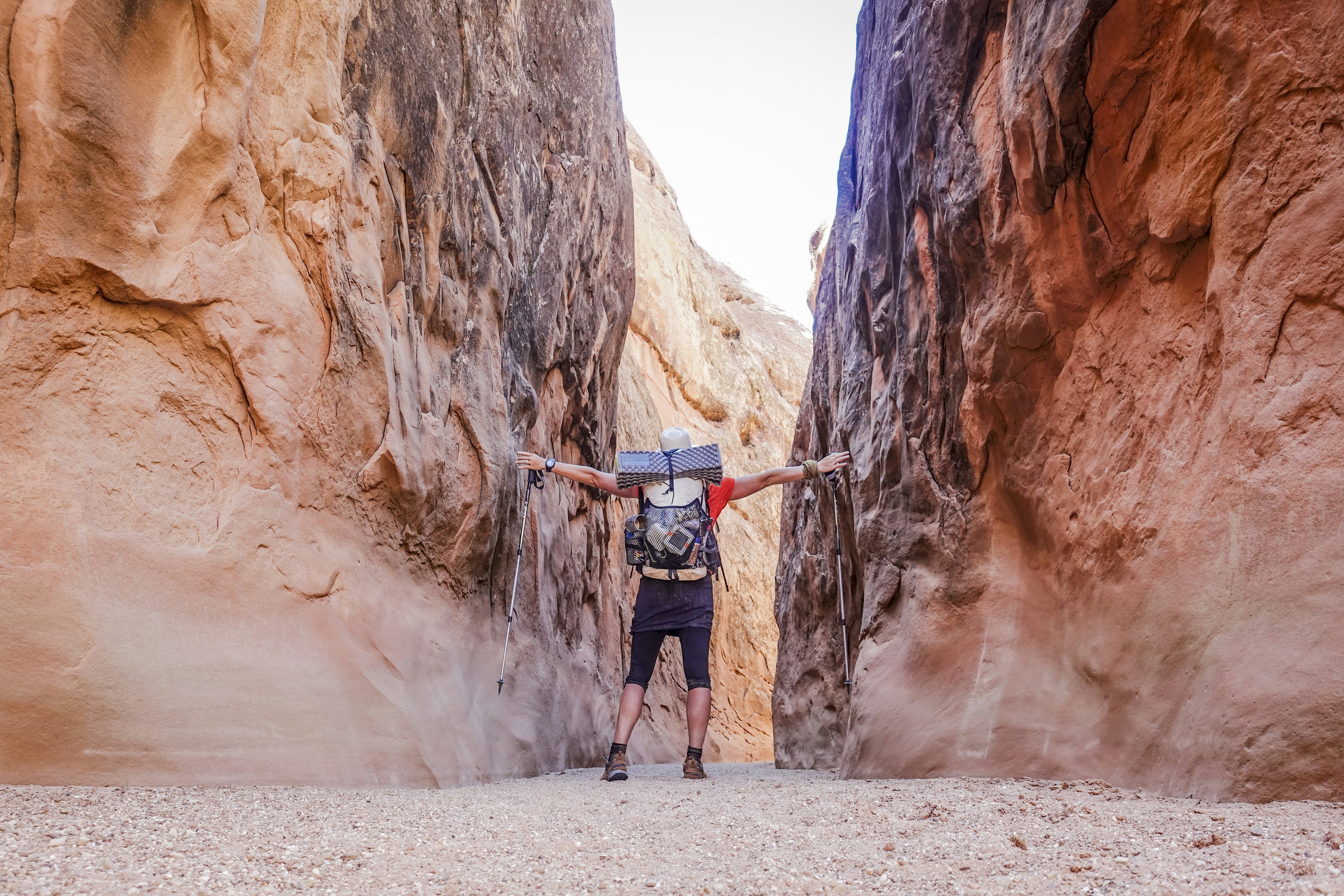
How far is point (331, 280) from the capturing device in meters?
5.15

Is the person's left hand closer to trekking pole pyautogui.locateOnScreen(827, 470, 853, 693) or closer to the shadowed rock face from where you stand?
trekking pole pyautogui.locateOnScreen(827, 470, 853, 693)

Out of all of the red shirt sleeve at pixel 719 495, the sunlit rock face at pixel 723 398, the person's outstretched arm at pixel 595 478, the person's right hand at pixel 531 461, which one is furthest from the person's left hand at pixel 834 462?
the sunlit rock face at pixel 723 398

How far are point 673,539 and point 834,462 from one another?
2197mm

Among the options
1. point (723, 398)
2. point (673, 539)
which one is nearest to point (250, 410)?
point (673, 539)

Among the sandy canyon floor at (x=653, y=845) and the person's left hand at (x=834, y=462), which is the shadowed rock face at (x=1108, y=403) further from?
the sandy canyon floor at (x=653, y=845)

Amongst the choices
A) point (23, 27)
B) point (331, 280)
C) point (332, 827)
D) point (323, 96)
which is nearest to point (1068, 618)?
point (332, 827)

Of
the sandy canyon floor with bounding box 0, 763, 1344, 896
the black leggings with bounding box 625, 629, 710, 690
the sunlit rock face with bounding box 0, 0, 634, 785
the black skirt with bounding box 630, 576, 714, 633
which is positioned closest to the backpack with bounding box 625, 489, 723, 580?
the black skirt with bounding box 630, 576, 714, 633

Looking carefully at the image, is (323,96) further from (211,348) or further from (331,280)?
(211,348)

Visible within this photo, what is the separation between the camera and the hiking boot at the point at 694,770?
5832 millimetres

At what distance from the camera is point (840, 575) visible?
746 centimetres

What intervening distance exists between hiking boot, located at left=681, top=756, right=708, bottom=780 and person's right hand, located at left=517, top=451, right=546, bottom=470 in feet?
8.05

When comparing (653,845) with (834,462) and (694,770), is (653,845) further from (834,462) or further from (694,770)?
(834,462)

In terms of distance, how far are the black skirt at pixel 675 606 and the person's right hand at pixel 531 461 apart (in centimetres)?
147

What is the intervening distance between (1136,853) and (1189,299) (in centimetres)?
286
